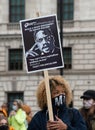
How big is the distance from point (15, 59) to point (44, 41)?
28.7 meters

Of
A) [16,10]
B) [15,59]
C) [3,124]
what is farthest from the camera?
[16,10]

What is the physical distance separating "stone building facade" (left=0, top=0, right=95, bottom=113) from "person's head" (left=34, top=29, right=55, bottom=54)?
2772 cm

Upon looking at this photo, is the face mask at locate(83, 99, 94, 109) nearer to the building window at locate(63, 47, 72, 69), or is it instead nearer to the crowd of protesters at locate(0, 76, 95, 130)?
the crowd of protesters at locate(0, 76, 95, 130)

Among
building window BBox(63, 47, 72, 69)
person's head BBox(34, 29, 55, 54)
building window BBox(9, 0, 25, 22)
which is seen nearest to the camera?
person's head BBox(34, 29, 55, 54)

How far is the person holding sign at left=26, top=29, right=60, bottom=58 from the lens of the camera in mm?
6157

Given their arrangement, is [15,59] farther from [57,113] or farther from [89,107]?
[57,113]

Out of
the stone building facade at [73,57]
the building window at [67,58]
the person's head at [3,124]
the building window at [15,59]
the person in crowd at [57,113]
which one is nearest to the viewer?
the person in crowd at [57,113]

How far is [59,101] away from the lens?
5855 millimetres

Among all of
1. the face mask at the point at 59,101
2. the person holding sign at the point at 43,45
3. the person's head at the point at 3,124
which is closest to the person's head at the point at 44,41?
the person holding sign at the point at 43,45

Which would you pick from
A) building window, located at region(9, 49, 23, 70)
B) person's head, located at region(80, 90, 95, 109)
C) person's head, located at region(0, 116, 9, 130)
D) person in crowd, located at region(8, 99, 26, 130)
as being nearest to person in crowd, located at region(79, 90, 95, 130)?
person's head, located at region(80, 90, 95, 109)

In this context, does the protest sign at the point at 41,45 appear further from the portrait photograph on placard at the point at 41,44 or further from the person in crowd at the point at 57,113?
the person in crowd at the point at 57,113

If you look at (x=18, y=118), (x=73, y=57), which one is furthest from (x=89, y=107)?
(x=73, y=57)

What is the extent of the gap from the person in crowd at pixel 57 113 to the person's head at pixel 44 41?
320mm

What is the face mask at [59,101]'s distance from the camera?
5855 mm
